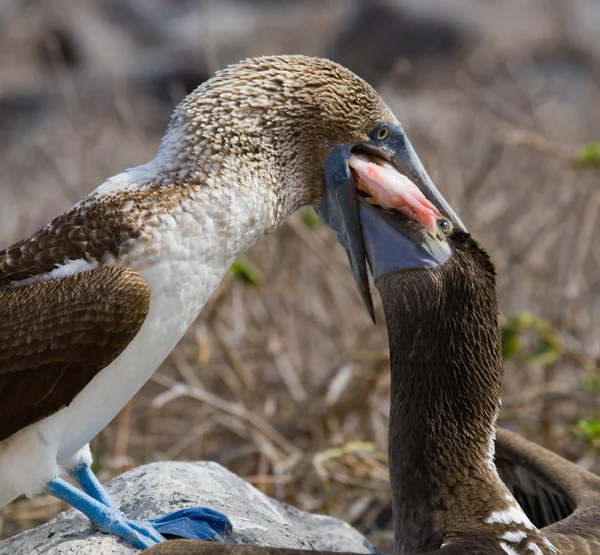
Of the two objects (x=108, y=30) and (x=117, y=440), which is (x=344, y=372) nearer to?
(x=117, y=440)

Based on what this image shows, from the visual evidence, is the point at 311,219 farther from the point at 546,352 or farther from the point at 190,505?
the point at 190,505

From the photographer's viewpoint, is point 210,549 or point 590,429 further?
point 590,429

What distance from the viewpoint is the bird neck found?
3.34 m

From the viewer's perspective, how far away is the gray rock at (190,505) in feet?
11.4

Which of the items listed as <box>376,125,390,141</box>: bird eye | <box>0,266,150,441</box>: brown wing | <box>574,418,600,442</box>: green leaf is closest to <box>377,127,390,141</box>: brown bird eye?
<box>376,125,390,141</box>: bird eye

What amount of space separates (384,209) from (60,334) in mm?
1069

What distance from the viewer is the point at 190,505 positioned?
3727 mm

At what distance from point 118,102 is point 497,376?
11.2 ft

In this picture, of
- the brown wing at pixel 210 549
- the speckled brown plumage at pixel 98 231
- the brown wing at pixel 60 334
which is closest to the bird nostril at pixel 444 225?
the speckled brown plumage at pixel 98 231

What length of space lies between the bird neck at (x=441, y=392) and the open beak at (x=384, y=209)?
0.07 metres

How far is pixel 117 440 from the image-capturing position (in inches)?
227

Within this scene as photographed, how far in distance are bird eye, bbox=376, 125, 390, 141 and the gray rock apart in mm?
1357

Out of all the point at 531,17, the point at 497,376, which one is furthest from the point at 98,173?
the point at 531,17

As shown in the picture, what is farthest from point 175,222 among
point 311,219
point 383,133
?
point 311,219
